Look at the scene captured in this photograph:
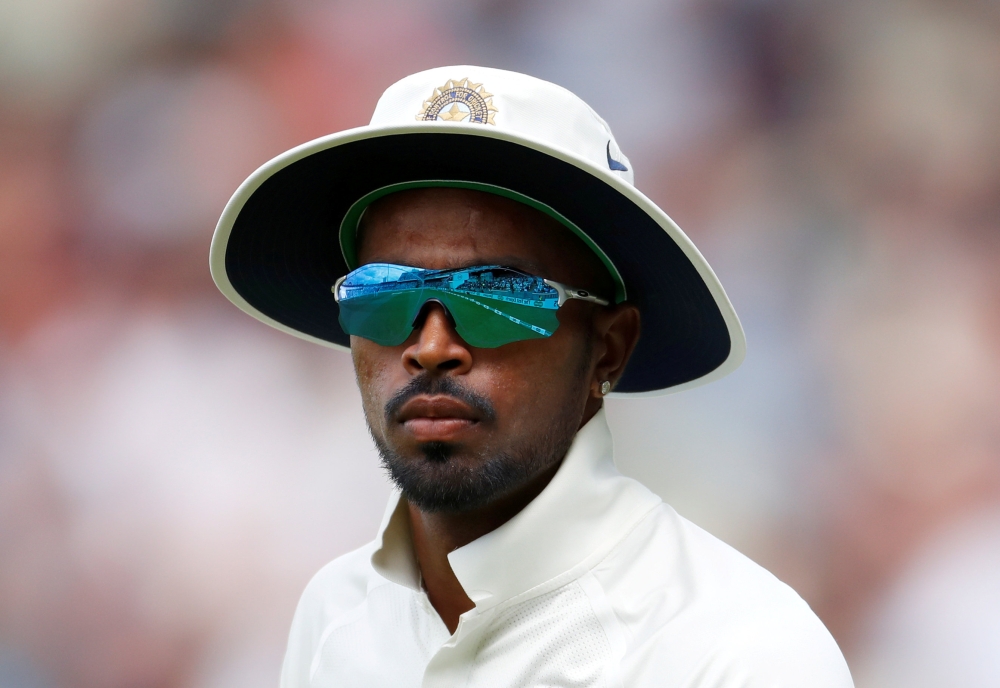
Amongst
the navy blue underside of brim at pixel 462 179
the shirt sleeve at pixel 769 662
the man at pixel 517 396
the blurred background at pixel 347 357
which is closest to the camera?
the shirt sleeve at pixel 769 662

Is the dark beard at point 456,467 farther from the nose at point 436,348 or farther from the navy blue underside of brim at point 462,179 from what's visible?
the navy blue underside of brim at point 462,179

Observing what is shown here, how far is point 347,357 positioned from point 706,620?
236 cm

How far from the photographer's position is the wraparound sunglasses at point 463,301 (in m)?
1.69

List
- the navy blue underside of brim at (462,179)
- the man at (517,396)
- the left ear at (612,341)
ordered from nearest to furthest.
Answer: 1. the man at (517,396)
2. the navy blue underside of brim at (462,179)
3. the left ear at (612,341)

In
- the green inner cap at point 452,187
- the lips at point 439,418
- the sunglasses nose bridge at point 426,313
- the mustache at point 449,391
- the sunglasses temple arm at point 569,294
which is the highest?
the green inner cap at point 452,187

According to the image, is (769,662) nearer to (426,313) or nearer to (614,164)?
(426,313)

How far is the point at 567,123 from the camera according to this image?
1.76 m

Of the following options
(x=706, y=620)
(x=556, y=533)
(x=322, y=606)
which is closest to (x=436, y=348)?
(x=556, y=533)

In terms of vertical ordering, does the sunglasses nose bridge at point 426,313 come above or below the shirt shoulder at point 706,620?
above

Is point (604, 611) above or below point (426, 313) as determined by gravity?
below

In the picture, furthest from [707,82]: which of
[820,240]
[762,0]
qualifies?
[820,240]

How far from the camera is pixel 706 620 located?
1622 millimetres

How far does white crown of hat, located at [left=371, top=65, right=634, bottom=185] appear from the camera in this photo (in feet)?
5.64

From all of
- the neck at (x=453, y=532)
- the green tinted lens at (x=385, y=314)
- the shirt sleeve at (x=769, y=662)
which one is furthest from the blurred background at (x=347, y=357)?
the green tinted lens at (x=385, y=314)
